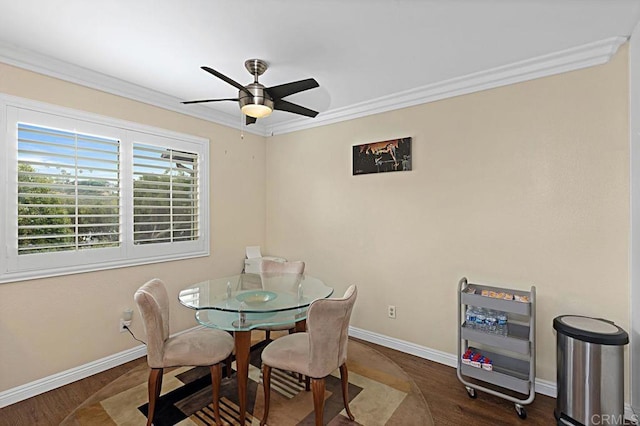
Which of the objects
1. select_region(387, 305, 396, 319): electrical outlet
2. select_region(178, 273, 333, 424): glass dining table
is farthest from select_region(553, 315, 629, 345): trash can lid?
select_region(178, 273, 333, 424): glass dining table

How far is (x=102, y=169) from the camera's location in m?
2.75

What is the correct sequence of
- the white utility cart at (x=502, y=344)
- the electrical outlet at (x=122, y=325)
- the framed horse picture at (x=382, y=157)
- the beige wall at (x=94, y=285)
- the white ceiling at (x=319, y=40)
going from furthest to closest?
the framed horse picture at (x=382, y=157), the electrical outlet at (x=122, y=325), the beige wall at (x=94, y=285), the white utility cart at (x=502, y=344), the white ceiling at (x=319, y=40)

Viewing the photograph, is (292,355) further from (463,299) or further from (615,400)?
(615,400)

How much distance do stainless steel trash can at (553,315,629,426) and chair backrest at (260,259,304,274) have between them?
2.19 m

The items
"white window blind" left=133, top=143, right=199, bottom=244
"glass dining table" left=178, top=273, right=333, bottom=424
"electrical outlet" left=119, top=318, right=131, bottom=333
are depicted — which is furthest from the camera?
"white window blind" left=133, top=143, right=199, bottom=244

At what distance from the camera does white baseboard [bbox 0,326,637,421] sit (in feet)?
7.50

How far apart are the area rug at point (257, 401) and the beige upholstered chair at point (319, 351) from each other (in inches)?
11.0

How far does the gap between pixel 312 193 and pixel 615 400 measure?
10.3 ft

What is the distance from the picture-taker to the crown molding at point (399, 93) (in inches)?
88.4

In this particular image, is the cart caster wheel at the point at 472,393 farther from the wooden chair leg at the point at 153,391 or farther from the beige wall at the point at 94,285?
the beige wall at the point at 94,285

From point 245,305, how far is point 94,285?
61.0 inches

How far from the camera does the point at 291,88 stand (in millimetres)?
2154

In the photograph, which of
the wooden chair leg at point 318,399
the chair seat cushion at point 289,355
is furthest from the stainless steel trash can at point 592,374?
the chair seat cushion at point 289,355

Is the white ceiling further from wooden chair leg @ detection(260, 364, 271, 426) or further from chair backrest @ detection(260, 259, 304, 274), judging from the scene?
wooden chair leg @ detection(260, 364, 271, 426)
